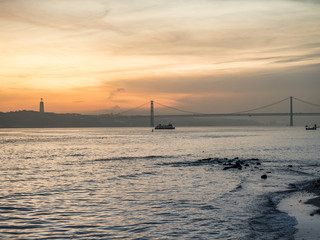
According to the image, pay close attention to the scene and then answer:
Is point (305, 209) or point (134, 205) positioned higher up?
point (305, 209)

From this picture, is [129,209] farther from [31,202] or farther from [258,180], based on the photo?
[258,180]

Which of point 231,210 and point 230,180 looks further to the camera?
point 230,180

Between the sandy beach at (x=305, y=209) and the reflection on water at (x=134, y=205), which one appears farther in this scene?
the reflection on water at (x=134, y=205)

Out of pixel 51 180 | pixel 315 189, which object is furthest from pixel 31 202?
pixel 315 189

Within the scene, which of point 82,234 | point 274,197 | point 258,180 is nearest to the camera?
point 82,234

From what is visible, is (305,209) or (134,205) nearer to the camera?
(305,209)

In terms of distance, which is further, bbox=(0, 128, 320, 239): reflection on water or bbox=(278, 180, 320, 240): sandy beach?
bbox=(0, 128, 320, 239): reflection on water

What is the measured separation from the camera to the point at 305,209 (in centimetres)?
1388

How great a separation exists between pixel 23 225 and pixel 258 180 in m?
15.7

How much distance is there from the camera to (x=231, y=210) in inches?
565

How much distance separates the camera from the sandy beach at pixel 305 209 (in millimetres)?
10788

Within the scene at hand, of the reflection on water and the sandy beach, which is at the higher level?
the sandy beach

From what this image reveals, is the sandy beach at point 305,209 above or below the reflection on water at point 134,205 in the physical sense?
above

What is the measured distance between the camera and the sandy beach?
35.4 ft
